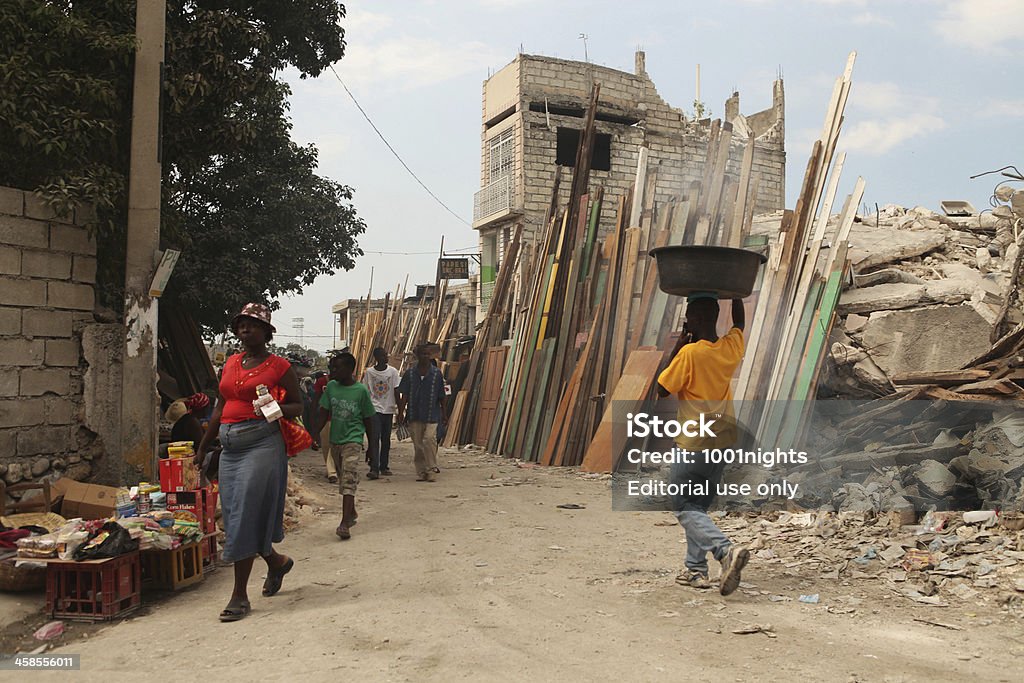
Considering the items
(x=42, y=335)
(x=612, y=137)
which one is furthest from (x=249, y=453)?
(x=612, y=137)

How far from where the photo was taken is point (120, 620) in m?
5.21

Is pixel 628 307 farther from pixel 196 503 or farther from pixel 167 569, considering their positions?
pixel 167 569

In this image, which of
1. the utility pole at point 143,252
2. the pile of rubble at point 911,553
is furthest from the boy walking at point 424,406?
the pile of rubble at point 911,553

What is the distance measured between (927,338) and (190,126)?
872 centimetres

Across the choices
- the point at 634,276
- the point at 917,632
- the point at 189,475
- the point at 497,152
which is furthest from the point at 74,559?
the point at 497,152

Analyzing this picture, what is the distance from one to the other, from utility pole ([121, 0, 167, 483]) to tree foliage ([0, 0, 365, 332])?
7.4 inches

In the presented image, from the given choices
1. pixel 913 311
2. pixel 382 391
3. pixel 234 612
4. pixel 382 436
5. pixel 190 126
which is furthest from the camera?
pixel 382 436

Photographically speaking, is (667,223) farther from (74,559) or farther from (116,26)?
(74,559)

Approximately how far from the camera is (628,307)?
1209 cm

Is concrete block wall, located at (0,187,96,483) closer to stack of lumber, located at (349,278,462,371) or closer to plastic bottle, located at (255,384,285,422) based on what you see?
plastic bottle, located at (255,384,285,422)

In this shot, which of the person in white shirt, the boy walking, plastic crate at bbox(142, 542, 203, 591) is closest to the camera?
plastic crate at bbox(142, 542, 203, 591)

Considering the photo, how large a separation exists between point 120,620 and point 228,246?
9351mm

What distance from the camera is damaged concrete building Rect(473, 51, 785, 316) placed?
2848 cm

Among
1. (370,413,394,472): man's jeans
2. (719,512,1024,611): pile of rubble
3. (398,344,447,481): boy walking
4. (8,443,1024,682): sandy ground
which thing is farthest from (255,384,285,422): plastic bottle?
(370,413,394,472): man's jeans
